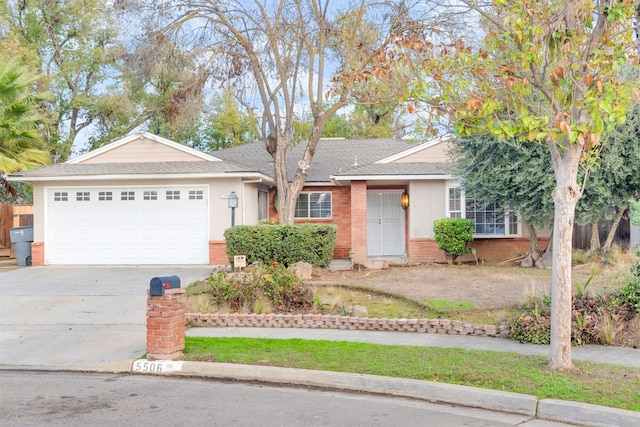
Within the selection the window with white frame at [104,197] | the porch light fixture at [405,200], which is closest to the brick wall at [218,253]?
the window with white frame at [104,197]

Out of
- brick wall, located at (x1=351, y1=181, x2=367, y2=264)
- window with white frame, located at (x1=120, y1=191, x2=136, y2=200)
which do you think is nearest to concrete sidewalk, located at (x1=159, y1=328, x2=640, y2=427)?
brick wall, located at (x1=351, y1=181, x2=367, y2=264)

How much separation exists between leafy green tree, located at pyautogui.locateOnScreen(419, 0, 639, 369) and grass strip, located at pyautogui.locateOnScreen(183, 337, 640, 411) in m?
0.46

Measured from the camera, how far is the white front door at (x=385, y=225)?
2269 centimetres

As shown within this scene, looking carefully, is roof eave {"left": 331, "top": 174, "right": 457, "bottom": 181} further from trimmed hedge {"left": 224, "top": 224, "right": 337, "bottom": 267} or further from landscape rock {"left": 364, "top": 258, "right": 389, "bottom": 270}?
trimmed hedge {"left": 224, "top": 224, "right": 337, "bottom": 267}

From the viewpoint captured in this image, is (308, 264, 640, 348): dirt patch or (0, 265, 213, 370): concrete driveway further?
(308, 264, 640, 348): dirt patch

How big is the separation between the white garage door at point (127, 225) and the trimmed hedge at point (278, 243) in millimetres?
2731

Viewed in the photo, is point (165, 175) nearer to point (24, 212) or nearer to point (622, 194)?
point (24, 212)

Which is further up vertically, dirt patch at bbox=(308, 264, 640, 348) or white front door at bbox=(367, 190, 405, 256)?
white front door at bbox=(367, 190, 405, 256)

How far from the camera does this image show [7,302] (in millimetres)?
13430

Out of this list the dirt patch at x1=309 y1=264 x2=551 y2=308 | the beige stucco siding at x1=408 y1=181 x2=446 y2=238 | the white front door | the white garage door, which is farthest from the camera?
the white front door

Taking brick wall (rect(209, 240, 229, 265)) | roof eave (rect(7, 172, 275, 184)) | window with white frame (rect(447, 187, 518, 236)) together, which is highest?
roof eave (rect(7, 172, 275, 184))

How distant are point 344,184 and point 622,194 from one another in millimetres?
9016

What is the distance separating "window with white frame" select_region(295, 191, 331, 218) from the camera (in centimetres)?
2277

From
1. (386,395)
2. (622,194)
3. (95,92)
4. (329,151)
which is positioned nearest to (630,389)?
(386,395)
